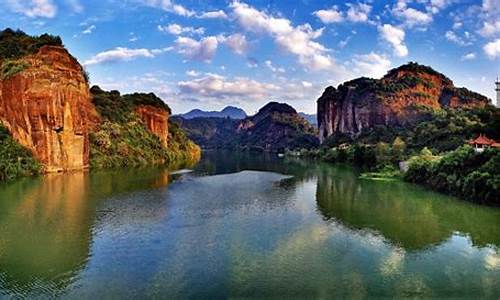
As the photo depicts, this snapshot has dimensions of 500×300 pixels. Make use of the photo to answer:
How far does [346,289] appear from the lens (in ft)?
51.1

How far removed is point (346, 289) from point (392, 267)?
3731mm

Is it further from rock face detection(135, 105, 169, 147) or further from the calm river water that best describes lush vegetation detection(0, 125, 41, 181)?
rock face detection(135, 105, 169, 147)

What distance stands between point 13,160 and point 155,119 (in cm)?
4726

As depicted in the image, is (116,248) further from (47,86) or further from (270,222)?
(47,86)

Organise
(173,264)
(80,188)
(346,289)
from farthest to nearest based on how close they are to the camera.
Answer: (80,188) → (173,264) → (346,289)

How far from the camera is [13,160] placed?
48312mm

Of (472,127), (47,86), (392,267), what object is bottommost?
(392,267)

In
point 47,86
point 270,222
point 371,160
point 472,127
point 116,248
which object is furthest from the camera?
point 371,160

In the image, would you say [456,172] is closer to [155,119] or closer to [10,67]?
[10,67]

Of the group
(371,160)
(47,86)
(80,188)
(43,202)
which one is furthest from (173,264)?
(371,160)

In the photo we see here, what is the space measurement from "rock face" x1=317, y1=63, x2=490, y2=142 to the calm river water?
82449mm

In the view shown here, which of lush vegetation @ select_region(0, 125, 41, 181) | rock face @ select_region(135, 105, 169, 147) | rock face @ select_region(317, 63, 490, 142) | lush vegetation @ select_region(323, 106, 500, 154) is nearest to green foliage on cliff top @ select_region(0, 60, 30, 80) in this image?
lush vegetation @ select_region(0, 125, 41, 181)

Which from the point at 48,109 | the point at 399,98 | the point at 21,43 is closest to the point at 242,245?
the point at 48,109

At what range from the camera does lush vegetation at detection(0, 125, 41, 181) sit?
46.3m
